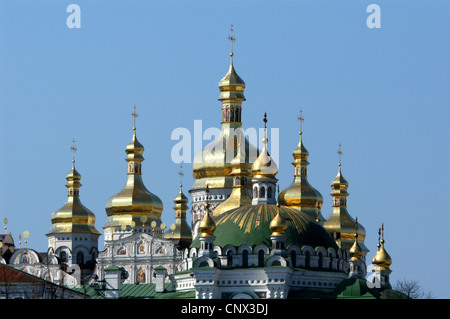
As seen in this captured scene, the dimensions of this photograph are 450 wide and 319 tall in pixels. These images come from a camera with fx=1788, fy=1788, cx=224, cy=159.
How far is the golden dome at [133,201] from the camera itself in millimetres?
90125

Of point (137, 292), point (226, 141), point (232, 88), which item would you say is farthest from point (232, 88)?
point (137, 292)

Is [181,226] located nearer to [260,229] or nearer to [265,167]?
[265,167]

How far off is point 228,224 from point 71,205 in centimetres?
2349

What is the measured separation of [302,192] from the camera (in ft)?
284

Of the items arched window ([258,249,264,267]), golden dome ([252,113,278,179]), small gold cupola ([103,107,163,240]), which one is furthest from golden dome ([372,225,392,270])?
small gold cupola ([103,107,163,240])

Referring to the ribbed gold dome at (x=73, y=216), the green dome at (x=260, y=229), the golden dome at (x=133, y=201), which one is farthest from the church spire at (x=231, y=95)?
the green dome at (x=260, y=229)

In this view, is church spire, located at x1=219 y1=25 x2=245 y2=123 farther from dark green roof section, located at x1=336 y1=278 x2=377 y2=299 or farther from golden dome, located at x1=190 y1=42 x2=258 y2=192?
dark green roof section, located at x1=336 y1=278 x2=377 y2=299

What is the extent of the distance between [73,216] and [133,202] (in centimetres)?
351

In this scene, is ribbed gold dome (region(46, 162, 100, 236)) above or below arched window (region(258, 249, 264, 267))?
above

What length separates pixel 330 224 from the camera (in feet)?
288

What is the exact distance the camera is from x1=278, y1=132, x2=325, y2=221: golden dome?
8619cm

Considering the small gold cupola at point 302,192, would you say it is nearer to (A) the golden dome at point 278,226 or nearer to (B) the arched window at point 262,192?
(B) the arched window at point 262,192
